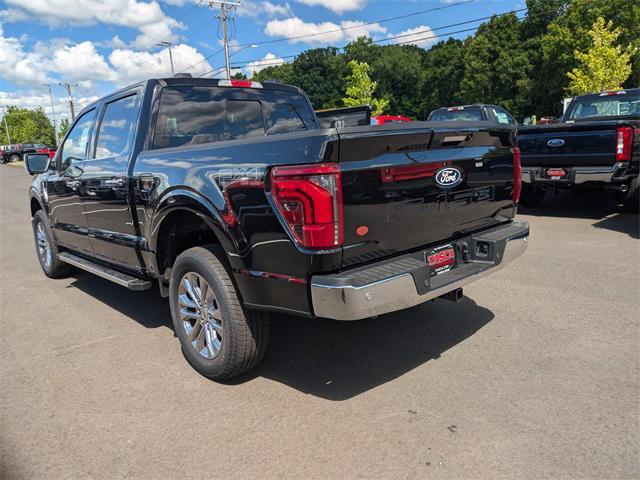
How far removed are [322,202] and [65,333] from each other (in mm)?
3143

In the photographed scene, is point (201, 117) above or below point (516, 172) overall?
above

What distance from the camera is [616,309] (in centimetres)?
425

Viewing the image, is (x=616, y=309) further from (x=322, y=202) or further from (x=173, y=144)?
A: (x=173, y=144)

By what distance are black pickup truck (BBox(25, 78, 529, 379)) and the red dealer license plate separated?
1 centimetres

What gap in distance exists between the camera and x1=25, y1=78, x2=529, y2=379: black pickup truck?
2.57 m

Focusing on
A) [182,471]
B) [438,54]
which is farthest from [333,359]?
[438,54]

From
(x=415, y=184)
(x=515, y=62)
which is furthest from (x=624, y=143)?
(x=515, y=62)

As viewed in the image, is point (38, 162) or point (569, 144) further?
point (569, 144)

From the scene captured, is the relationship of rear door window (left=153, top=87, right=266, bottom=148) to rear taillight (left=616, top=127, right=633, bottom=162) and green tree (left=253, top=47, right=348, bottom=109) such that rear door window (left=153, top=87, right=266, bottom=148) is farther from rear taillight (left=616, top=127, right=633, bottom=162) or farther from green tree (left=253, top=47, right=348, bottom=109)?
green tree (left=253, top=47, right=348, bottom=109)

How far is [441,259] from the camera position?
10.5ft

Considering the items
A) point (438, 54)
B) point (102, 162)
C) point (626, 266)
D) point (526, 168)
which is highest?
point (438, 54)

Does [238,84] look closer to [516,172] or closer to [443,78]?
[516,172]

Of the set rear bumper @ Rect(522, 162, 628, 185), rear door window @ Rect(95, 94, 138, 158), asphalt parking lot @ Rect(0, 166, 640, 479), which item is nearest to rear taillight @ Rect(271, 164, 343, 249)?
asphalt parking lot @ Rect(0, 166, 640, 479)

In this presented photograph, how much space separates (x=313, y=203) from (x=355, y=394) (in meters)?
1.34
